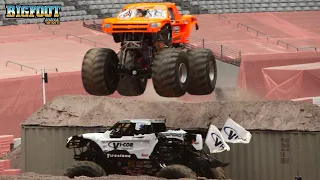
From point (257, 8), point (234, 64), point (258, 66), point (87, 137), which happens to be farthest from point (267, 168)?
point (257, 8)

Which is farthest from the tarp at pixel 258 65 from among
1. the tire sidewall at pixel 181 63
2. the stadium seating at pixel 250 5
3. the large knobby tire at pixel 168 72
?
the large knobby tire at pixel 168 72

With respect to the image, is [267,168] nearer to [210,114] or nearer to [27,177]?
[210,114]

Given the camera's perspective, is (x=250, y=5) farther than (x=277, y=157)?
Yes

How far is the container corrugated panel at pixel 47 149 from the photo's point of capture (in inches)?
1187

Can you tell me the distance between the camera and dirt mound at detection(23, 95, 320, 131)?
28203 millimetres

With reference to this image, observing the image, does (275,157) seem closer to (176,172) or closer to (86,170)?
(176,172)

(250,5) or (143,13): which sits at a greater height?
(143,13)

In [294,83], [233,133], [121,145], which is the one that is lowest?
[294,83]

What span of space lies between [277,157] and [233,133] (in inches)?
81.2

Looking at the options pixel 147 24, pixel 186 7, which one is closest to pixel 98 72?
pixel 147 24

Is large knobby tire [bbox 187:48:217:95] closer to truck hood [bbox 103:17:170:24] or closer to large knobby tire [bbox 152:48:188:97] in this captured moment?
large knobby tire [bbox 152:48:188:97]

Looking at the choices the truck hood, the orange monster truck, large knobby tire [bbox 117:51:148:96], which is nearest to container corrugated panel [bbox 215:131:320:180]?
the orange monster truck

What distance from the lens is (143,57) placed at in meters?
22.7

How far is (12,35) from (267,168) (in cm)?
2387
